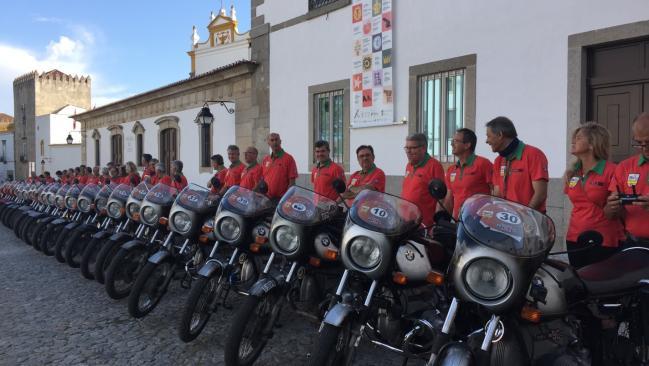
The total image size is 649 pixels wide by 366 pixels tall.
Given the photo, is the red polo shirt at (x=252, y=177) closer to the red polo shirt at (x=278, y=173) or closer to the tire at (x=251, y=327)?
the red polo shirt at (x=278, y=173)

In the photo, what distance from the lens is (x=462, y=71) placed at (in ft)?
25.3

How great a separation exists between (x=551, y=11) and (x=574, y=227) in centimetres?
431

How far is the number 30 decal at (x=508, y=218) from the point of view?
2373mm

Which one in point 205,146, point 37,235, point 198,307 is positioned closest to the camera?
point 198,307

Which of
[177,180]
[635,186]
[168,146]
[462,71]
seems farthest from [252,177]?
[168,146]

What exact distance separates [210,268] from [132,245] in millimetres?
1452

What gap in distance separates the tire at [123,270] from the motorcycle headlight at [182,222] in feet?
2.15

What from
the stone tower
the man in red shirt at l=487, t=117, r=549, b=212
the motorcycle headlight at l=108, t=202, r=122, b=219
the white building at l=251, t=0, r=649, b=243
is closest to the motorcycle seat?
the man in red shirt at l=487, t=117, r=549, b=212

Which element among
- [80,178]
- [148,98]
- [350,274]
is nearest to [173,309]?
[350,274]

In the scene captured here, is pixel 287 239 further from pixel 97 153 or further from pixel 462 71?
pixel 97 153

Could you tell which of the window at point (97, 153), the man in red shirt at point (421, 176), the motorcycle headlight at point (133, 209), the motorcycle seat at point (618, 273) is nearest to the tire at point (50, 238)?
the motorcycle headlight at point (133, 209)

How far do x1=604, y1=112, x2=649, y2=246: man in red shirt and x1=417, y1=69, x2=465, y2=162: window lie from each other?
15.5 ft

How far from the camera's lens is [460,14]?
7605mm

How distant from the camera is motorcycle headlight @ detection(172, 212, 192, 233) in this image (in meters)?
4.49
